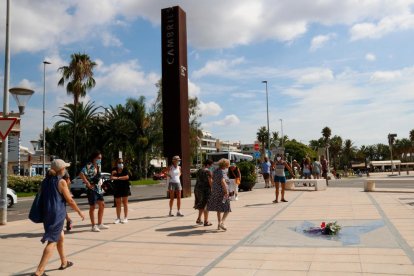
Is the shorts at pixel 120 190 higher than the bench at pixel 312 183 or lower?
higher

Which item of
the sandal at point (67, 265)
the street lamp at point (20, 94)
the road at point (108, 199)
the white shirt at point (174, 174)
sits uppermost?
the street lamp at point (20, 94)

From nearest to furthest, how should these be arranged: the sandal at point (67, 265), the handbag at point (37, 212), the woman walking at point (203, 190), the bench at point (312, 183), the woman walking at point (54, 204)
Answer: the woman walking at point (54, 204), the handbag at point (37, 212), the sandal at point (67, 265), the woman walking at point (203, 190), the bench at point (312, 183)

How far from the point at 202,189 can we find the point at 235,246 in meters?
2.53

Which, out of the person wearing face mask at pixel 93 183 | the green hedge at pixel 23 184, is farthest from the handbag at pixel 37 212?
the green hedge at pixel 23 184

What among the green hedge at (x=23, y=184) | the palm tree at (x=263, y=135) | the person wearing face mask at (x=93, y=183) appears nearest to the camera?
the person wearing face mask at (x=93, y=183)

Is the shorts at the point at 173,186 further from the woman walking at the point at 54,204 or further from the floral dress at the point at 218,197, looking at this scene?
the woman walking at the point at 54,204

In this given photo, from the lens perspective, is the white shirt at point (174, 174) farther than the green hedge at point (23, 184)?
No

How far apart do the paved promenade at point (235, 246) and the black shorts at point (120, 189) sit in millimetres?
764

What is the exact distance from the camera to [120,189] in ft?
32.4

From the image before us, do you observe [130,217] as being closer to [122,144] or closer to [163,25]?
[163,25]

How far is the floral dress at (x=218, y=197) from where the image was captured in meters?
8.65

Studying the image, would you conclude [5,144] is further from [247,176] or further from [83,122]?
[83,122]

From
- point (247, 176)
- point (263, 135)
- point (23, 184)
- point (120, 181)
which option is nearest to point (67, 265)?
point (120, 181)

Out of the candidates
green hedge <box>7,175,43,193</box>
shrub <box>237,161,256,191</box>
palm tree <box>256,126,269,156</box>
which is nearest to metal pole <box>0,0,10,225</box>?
shrub <box>237,161,256,191</box>
